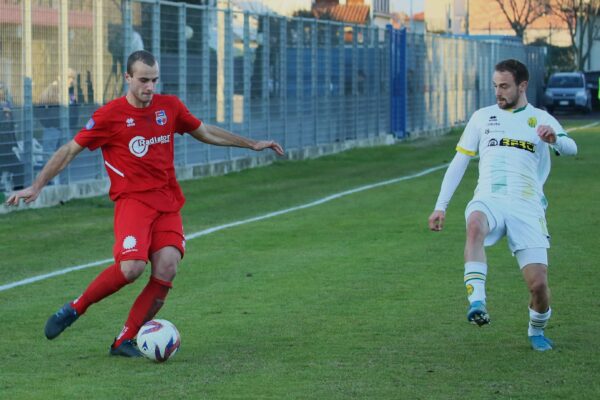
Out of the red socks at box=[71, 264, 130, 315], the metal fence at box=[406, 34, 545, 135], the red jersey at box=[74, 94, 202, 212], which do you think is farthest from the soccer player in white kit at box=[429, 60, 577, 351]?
the metal fence at box=[406, 34, 545, 135]

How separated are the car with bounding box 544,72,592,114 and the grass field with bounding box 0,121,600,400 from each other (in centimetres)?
4229

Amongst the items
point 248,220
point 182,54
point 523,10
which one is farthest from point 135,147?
point 523,10

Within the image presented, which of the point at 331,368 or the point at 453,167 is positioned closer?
the point at 331,368

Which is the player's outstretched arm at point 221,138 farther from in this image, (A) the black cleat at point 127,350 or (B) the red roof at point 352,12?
(B) the red roof at point 352,12

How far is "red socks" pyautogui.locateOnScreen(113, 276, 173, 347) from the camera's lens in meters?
8.19

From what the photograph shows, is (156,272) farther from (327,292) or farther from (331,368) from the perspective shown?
(327,292)

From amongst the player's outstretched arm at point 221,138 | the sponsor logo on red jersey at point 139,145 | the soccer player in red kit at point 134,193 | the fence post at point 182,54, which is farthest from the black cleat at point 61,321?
the fence post at point 182,54

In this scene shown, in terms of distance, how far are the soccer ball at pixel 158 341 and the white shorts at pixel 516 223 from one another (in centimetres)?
197

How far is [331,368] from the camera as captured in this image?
775cm

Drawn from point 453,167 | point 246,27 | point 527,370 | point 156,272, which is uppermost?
point 246,27

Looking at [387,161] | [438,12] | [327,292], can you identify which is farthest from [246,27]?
[438,12]

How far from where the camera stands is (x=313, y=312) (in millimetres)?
9828

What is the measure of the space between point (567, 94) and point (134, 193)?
175 ft

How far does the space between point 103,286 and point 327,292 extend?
307 centimetres
